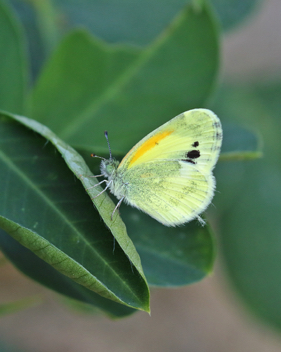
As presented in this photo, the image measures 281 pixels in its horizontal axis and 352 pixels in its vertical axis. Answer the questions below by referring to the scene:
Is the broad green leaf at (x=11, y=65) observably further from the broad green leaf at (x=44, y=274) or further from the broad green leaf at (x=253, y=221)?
the broad green leaf at (x=253, y=221)

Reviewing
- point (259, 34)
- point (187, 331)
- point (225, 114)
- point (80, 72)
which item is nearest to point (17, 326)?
point (187, 331)

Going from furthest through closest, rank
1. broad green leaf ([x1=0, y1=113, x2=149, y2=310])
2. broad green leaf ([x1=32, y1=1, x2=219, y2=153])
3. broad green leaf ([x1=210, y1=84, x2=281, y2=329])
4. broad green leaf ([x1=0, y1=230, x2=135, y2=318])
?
broad green leaf ([x1=210, y1=84, x2=281, y2=329]), broad green leaf ([x1=32, y1=1, x2=219, y2=153]), broad green leaf ([x1=0, y1=230, x2=135, y2=318]), broad green leaf ([x1=0, y1=113, x2=149, y2=310])

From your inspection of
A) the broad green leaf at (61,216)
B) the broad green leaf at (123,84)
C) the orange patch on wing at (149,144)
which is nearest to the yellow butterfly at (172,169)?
the orange patch on wing at (149,144)

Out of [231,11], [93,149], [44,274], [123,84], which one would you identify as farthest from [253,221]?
[44,274]

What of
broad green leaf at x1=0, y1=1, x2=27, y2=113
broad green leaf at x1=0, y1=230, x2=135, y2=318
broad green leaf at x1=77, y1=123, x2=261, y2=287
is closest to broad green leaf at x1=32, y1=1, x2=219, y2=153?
broad green leaf at x1=0, y1=1, x2=27, y2=113

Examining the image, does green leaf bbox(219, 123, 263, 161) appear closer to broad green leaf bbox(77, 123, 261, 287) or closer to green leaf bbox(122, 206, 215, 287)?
broad green leaf bbox(77, 123, 261, 287)
